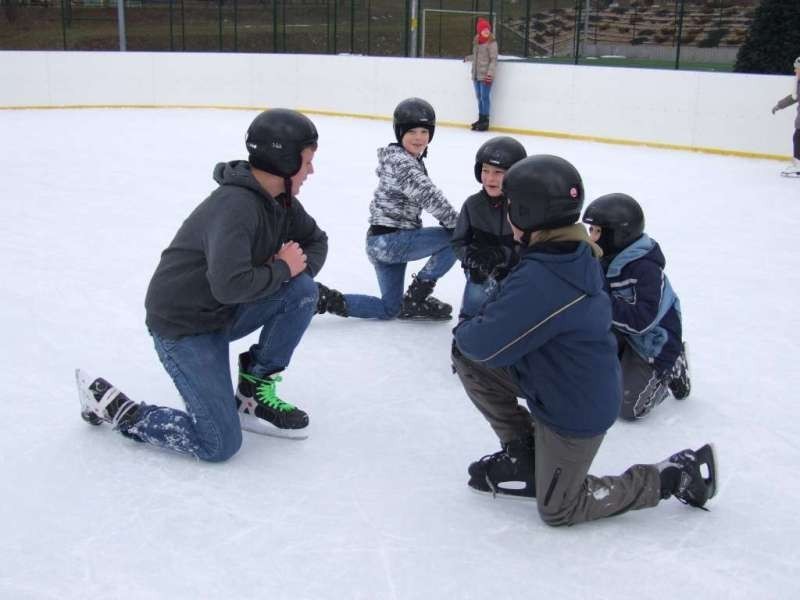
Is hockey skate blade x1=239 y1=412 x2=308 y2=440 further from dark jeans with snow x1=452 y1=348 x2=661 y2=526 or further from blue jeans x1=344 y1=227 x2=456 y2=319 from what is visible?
blue jeans x1=344 y1=227 x2=456 y2=319

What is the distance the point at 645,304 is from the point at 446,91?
36.4 ft

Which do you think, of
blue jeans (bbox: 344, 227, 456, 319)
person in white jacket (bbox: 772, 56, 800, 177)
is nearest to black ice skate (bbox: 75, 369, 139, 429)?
blue jeans (bbox: 344, 227, 456, 319)

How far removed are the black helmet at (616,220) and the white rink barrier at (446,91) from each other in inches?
311

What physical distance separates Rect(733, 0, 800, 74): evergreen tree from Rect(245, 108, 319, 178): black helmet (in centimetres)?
1025

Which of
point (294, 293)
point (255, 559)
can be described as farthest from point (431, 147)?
point (255, 559)

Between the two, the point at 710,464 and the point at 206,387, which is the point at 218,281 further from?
the point at 710,464

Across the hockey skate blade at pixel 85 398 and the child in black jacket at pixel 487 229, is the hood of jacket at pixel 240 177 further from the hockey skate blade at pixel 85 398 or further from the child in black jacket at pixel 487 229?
the child in black jacket at pixel 487 229

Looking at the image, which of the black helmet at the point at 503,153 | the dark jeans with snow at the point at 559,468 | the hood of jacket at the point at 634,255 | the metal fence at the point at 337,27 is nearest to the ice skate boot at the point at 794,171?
the black helmet at the point at 503,153

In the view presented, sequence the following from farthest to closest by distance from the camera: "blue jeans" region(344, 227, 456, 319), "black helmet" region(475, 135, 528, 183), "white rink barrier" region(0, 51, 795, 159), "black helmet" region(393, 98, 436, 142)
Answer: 1. "white rink barrier" region(0, 51, 795, 159)
2. "blue jeans" region(344, 227, 456, 319)
3. "black helmet" region(393, 98, 436, 142)
4. "black helmet" region(475, 135, 528, 183)

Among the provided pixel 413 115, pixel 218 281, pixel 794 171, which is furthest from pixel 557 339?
pixel 794 171

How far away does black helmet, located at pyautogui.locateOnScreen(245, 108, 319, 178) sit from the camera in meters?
2.66

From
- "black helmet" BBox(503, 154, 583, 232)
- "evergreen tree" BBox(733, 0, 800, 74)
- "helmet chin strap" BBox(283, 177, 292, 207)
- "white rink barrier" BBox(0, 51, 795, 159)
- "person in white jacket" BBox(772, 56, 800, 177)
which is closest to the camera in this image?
"black helmet" BBox(503, 154, 583, 232)

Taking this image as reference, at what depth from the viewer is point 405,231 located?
418 cm

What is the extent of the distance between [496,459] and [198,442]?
90 cm
